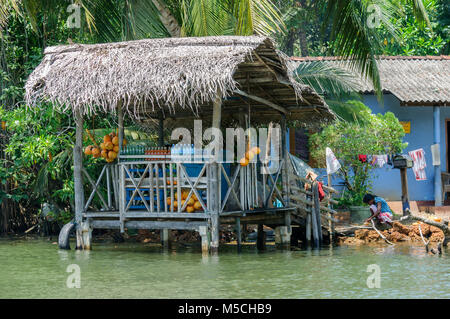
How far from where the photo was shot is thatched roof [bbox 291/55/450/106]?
16.8 meters

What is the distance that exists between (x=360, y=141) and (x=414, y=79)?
3.44 meters

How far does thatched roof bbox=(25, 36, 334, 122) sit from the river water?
2397mm

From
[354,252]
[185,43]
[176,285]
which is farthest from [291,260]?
[185,43]

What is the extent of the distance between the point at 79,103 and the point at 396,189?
933 centimetres

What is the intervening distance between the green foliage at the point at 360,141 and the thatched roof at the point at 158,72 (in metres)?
3.30

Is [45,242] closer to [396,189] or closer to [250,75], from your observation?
[250,75]

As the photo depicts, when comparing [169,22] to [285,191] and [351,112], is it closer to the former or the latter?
[351,112]

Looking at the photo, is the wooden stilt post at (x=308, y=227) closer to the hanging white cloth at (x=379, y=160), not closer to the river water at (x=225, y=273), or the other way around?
the river water at (x=225, y=273)

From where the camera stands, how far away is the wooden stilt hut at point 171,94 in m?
11.1

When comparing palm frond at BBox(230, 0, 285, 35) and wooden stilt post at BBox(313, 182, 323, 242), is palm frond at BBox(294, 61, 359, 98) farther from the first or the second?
palm frond at BBox(230, 0, 285, 35)

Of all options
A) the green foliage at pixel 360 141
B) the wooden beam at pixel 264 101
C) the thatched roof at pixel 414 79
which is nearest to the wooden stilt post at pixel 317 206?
the wooden beam at pixel 264 101

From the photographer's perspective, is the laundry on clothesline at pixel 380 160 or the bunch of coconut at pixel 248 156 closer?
the bunch of coconut at pixel 248 156

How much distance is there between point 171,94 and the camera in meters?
11.0

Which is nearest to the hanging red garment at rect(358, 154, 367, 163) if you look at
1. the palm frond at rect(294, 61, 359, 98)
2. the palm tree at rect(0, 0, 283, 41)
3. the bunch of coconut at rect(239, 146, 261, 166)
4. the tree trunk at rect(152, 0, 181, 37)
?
the palm frond at rect(294, 61, 359, 98)
